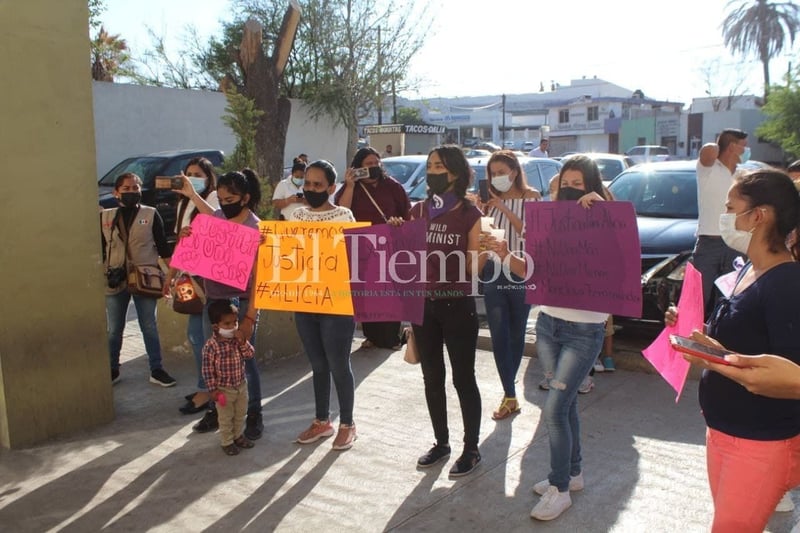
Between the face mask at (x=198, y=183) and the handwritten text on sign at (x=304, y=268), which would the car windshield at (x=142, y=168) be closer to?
the face mask at (x=198, y=183)

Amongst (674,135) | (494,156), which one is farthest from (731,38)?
(494,156)

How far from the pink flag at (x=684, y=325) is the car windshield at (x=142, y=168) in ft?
38.8

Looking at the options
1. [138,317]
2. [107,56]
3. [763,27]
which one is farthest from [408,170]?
[763,27]

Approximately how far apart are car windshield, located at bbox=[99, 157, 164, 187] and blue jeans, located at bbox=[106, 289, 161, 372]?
25.6 feet

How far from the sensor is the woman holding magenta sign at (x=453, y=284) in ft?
13.3

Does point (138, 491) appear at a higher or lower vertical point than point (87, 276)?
lower

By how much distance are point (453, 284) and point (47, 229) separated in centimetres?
273

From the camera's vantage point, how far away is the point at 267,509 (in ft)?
12.6

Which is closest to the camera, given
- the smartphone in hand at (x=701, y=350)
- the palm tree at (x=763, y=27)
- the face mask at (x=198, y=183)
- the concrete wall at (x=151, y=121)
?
the smartphone in hand at (x=701, y=350)

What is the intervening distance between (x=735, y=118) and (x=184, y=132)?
38.2 meters

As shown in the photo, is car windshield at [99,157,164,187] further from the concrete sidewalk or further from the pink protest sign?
the pink protest sign

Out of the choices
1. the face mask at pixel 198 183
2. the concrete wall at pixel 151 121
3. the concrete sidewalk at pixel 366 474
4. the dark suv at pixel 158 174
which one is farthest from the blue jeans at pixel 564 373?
the concrete wall at pixel 151 121

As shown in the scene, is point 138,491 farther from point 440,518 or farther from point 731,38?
point 731,38

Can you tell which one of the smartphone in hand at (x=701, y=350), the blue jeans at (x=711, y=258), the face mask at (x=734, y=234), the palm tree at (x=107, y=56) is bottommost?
the blue jeans at (x=711, y=258)
